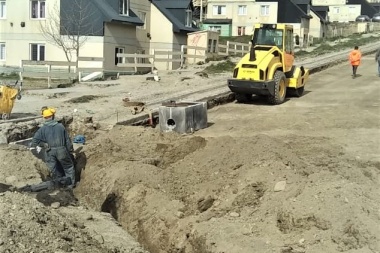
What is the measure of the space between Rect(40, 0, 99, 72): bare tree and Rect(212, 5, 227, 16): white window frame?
107ft

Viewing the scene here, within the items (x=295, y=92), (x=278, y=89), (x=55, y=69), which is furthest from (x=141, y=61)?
(x=278, y=89)

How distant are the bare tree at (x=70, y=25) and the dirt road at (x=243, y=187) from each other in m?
21.0

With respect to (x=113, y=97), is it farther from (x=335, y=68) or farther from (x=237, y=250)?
(x=335, y=68)

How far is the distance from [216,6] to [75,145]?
55.1m

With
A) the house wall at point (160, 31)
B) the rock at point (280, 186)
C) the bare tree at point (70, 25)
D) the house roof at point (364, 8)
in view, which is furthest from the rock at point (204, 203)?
the house roof at point (364, 8)

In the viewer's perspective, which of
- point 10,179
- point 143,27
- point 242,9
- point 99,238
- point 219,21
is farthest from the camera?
point 219,21

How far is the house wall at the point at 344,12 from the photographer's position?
87.5 metres

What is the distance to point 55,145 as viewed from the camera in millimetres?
10242

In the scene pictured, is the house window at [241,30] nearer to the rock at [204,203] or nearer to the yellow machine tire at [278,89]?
the yellow machine tire at [278,89]

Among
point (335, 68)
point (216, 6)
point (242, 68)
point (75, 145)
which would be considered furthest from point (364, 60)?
point (216, 6)

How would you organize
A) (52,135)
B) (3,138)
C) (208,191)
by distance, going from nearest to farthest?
1. (208,191)
2. (52,135)
3. (3,138)

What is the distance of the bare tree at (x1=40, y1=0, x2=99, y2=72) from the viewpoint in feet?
112

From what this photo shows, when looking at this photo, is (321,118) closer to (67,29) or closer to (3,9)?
(67,29)

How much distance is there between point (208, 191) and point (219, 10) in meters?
57.9
